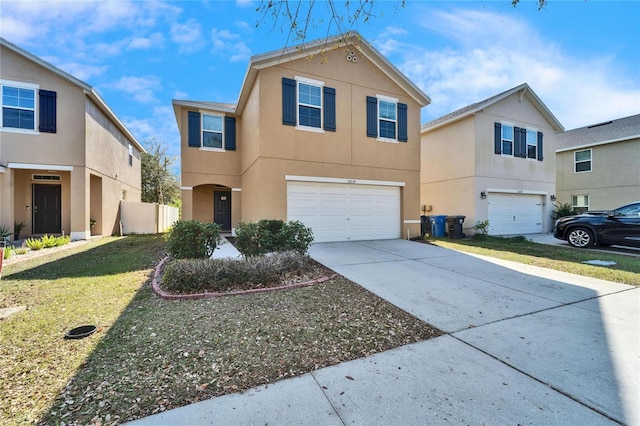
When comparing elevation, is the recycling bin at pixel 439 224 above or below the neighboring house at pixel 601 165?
below

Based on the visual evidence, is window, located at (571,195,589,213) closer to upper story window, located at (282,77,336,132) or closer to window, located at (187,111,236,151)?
upper story window, located at (282,77,336,132)

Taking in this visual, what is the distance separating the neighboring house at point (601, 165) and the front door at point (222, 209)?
20.7m

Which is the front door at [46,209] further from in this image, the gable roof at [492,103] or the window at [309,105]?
the gable roof at [492,103]

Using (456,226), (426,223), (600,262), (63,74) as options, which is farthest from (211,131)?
(600,262)

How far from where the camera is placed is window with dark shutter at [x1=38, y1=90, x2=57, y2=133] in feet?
35.8

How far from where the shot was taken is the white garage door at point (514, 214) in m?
13.9

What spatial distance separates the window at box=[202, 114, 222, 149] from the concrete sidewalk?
10453 millimetres

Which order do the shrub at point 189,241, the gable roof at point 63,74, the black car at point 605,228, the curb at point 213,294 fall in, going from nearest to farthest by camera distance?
1. the curb at point 213,294
2. the shrub at point 189,241
3. the black car at point 605,228
4. the gable roof at point 63,74

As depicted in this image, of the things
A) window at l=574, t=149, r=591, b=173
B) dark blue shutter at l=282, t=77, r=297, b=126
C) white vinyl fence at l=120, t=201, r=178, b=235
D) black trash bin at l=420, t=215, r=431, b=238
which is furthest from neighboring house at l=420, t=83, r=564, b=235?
white vinyl fence at l=120, t=201, r=178, b=235

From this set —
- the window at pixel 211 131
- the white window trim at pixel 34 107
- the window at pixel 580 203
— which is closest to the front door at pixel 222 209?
the window at pixel 211 131

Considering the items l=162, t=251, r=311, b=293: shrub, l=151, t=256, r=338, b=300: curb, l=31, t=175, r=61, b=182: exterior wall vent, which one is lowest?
l=151, t=256, r=338, b=300: curb

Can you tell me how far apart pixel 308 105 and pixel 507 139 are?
1052cm

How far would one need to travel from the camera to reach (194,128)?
40.3 ft

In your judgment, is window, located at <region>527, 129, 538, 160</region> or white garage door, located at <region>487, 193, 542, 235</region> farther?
window, located at <region>527, 129, 538, 160</region>
